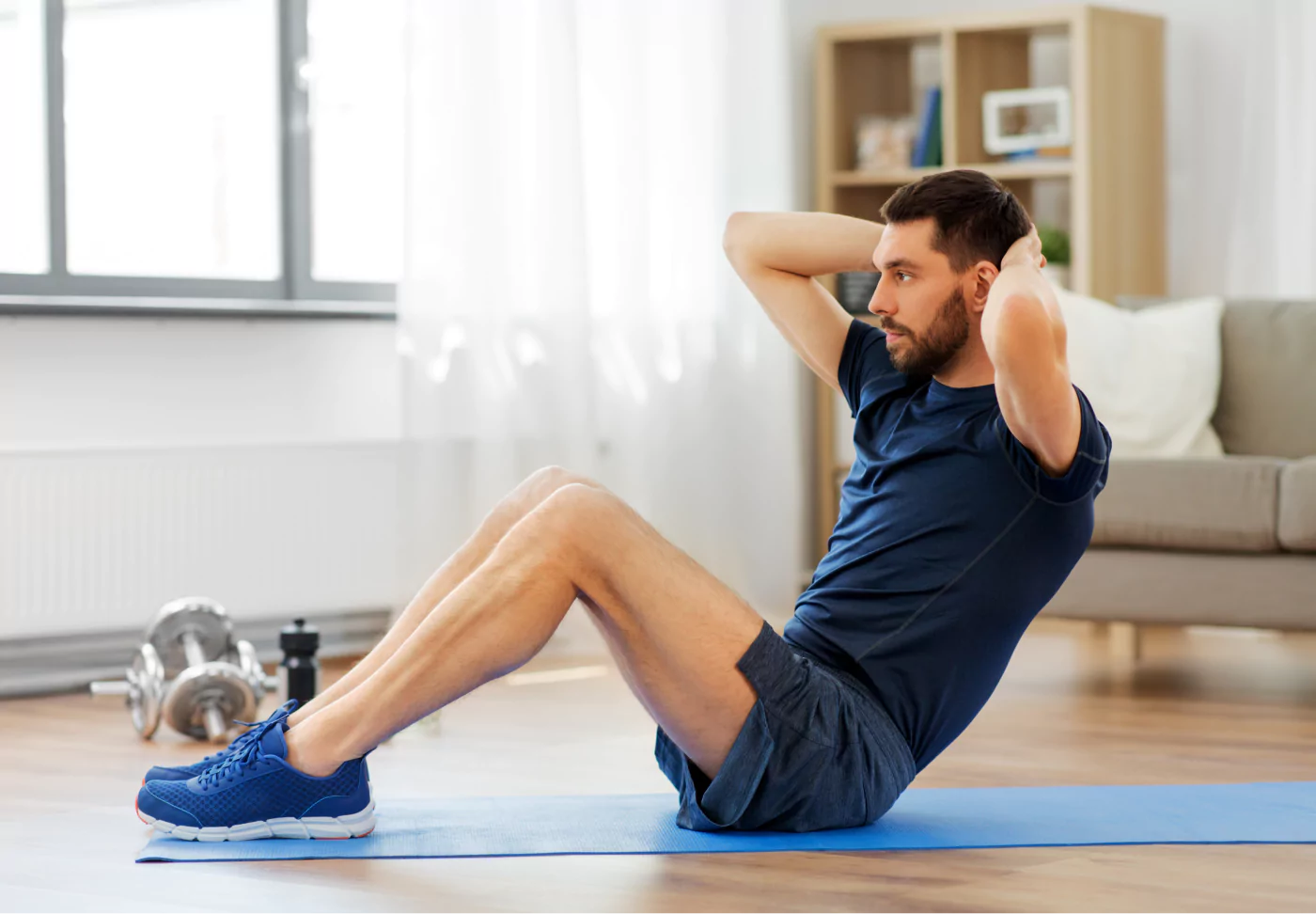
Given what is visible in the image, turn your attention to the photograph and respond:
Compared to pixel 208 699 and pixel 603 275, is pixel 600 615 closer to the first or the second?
pixel 208 699

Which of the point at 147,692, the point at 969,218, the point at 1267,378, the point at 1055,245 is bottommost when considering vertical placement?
the point at 147,692

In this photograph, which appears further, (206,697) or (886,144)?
(886,144)

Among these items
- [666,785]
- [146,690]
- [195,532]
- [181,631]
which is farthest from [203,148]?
[666,785]

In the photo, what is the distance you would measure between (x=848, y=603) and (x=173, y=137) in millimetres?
2890

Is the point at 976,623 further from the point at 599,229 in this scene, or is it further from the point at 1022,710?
the point at 599,229

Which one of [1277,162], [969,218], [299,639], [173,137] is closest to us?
[969,218]

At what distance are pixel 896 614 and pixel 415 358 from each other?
96.8 inches

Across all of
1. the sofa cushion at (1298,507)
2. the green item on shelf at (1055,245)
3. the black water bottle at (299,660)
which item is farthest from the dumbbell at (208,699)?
the green item on shelf at (1055,245)

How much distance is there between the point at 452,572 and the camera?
7.70 ft

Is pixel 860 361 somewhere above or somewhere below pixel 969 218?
below

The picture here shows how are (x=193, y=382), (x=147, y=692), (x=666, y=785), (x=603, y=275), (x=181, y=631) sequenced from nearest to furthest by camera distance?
A: 1. (x=666, y=785)
2. (x=147, y=692)
3. (x=181, y=631)
4. (x=193, y=382)
5. (x=603, y=275)

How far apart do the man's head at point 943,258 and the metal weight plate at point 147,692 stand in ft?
5.42

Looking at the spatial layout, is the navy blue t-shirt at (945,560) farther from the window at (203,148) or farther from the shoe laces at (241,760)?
the window at (203,148)

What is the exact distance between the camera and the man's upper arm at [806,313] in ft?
8.25
